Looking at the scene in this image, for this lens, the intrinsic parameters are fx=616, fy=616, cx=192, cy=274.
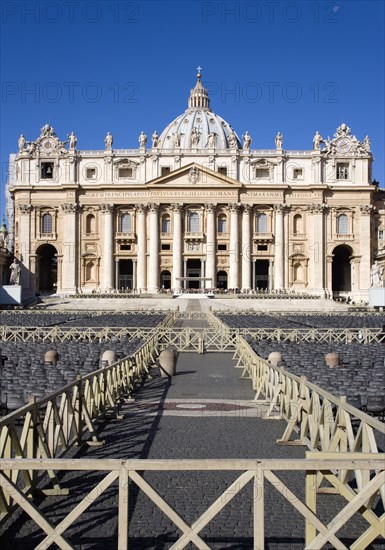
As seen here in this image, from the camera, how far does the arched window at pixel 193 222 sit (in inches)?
3649

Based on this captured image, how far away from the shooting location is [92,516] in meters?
7.60

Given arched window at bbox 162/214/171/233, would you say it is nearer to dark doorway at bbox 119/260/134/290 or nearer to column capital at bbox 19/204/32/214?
dark doorway at bbox 119/260/134/290

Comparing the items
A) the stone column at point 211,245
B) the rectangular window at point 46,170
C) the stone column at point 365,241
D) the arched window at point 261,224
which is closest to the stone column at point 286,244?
Result: the arched window at point 261,224

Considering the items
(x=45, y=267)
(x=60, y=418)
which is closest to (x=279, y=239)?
(x=45, y=267)

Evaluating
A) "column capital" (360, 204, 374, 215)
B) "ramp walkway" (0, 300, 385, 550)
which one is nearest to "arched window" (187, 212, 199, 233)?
"column capital" (360, 204, 374, 215)

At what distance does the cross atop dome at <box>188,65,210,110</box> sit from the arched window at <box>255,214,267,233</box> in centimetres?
5527

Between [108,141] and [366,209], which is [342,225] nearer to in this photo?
[366,209]

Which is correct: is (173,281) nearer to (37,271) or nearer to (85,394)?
(37,271)

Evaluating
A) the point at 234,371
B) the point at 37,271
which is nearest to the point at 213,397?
the point at 234,371

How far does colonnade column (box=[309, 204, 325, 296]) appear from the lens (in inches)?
3590

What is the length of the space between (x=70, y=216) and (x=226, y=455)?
84631mm

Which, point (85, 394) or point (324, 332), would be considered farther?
point (324, 332)

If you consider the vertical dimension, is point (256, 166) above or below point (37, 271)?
above

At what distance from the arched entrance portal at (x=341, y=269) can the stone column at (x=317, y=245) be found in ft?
15.3
